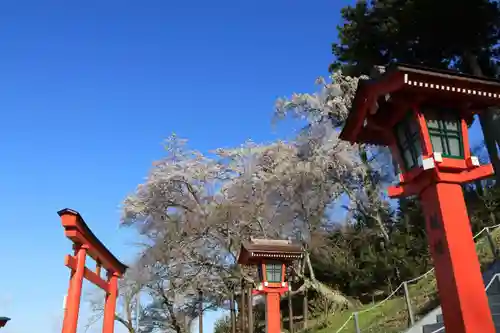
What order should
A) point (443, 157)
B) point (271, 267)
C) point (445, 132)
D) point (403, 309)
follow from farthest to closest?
1. point (403, 309)
2. point (271, 267)
3. point (445, 132)
4. point (443, 157)

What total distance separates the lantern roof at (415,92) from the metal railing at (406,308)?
532cm

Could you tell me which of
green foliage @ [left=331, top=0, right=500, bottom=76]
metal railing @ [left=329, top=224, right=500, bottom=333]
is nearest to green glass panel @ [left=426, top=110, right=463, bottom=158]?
metal railing @ [left=329, top=224, right=500, bottom=333]

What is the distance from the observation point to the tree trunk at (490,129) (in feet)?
58.1

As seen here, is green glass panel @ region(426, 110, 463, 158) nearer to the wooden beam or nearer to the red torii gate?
the red torii gate

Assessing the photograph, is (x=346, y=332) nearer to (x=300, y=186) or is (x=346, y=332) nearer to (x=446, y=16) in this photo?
(x=300, y=186)

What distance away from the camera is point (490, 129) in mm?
18812

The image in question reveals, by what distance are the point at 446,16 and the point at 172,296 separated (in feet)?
63.9

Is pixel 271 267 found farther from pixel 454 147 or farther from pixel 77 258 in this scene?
pixel 454 147

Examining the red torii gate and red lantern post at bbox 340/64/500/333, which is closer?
red lantern post at bbox 340/64/500/333

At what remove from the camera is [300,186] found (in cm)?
2236

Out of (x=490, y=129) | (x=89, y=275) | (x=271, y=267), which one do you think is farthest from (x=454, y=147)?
(x=490, y=129)

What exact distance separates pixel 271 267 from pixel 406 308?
3799mm

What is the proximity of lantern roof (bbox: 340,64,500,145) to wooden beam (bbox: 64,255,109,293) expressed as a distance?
22.0ft

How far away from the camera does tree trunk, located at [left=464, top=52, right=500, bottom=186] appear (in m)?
17.7
